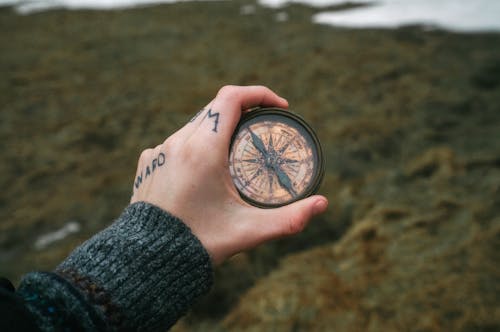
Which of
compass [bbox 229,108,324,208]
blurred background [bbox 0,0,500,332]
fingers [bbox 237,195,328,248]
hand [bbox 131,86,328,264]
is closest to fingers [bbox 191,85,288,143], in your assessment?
hand [bbox 131,86,328,264]

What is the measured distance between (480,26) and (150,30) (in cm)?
538

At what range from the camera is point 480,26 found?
637 centimetres

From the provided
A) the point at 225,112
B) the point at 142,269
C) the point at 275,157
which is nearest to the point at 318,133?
the point at 275,157

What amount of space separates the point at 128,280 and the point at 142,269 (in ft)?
0.21

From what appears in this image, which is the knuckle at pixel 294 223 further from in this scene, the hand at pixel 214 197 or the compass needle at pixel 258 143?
the compass needle at pixel 258 143

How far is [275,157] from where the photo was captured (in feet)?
6.89

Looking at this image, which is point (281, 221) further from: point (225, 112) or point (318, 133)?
point (318, 133)

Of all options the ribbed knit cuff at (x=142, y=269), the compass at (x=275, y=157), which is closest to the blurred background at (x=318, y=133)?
the compass at (x=275, y=157)

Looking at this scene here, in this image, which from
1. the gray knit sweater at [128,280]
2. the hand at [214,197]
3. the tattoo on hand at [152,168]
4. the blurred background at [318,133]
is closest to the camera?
the gray knit sweater at [128,280]

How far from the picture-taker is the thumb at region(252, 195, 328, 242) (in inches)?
69.5

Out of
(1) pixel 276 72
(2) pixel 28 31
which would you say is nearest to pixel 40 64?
(2) pixel 28 31

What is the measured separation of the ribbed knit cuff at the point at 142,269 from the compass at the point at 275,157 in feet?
1.57

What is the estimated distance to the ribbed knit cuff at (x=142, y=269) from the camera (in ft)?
4.93

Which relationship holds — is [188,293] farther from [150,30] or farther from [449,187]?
[150,30]
